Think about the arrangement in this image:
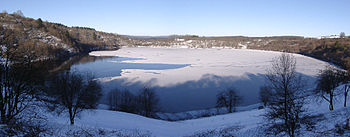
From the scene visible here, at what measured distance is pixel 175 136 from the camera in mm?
13195

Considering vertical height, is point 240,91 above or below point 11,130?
below

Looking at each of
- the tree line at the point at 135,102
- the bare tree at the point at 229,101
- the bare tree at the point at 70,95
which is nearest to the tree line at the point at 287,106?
the bare tree at the point at 229,101

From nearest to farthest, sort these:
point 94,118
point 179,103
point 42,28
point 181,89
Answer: point 94,118, point 179,103, point 181,89, point 42,28

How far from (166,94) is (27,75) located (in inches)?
720

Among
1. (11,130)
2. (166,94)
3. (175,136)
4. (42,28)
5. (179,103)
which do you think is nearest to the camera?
(11,130)

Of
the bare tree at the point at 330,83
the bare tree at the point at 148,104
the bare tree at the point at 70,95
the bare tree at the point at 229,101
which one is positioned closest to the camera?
the bare tree at the point at 70,95

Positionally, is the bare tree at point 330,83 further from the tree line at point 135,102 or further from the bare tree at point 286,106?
the tree line at point 135,102

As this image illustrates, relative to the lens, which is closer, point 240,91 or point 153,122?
point 153,122

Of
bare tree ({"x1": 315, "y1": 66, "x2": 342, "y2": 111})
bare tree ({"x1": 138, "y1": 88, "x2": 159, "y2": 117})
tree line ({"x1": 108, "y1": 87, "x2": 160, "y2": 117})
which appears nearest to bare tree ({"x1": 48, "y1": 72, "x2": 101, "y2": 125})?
tree line ({"x1": 108, "y1": 87, "x2": 160, "y2": 117})

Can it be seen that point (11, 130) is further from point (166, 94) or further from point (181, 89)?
point (181, 89)

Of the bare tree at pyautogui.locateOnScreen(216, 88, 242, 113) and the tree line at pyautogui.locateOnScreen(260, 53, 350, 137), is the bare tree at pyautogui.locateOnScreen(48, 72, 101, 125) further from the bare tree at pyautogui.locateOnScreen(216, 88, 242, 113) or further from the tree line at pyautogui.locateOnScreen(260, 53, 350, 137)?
the bare tree at pyautogui.locateOnScreen(216, 88, 242, 113)

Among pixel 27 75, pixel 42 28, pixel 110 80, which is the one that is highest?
pixel 42 28

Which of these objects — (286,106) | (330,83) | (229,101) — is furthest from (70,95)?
(330,83)

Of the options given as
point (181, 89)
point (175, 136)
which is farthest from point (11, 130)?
point (181, 89)
